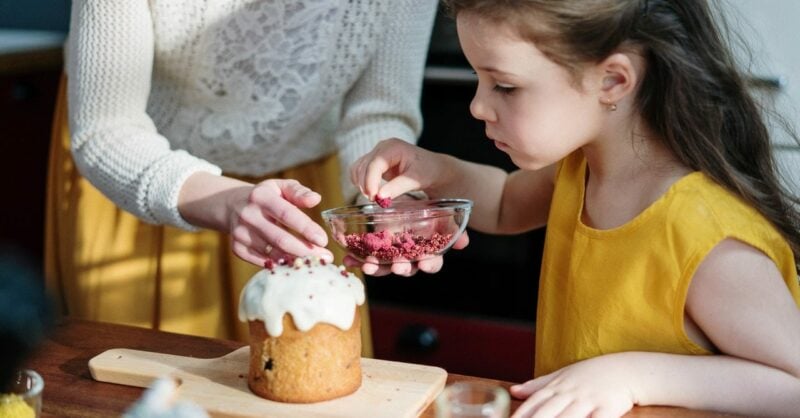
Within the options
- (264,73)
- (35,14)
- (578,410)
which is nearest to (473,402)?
(578,410)

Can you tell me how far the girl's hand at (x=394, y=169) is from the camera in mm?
1428

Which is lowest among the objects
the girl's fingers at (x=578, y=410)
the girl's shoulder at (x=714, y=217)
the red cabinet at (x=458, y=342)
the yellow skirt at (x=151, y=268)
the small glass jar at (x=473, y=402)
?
the red cabinet at (x=458, y=342)

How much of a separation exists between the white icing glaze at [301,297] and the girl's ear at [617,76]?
1.27 ft

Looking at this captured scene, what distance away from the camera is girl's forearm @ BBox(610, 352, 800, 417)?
44.3 inches

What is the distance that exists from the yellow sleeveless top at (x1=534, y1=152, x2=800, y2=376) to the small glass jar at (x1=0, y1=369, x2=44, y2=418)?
0.66m

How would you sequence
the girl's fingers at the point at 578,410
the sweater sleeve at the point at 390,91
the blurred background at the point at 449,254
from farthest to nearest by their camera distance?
the blurred background at the point at 449,254
the sweater sleeve at the point at 390,91
the girl's fingers at the point at 578,410

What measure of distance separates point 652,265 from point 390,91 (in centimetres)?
63

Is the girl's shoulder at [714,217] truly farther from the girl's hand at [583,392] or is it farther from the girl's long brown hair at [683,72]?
the girl's hand at [583,392]

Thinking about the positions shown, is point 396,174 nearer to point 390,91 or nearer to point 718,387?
point 390,91

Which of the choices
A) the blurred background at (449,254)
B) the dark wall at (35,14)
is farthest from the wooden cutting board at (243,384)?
the dark wall at (35,14)

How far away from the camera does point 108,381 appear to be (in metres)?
1.22

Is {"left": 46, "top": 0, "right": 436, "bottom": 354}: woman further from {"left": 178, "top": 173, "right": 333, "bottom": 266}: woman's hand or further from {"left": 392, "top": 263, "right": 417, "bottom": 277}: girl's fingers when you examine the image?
{"left": 392, "top": 263, "right": 417, "bottom": 277}: girl's fingers

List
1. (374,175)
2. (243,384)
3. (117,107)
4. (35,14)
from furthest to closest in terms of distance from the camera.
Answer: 1. (35,14)
2. (117,107)
3. (374,175)
4. (243,384)

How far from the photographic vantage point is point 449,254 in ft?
9.34
